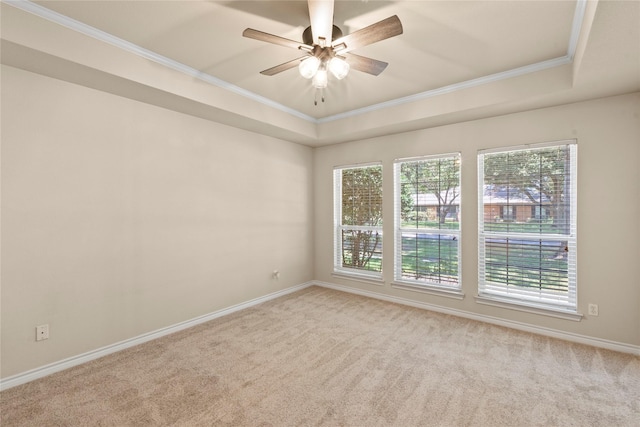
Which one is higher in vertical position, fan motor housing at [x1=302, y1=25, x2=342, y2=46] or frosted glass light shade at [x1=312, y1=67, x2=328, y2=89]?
fan motor housing at [x1=302, y1=25, x2=342, y2=46]

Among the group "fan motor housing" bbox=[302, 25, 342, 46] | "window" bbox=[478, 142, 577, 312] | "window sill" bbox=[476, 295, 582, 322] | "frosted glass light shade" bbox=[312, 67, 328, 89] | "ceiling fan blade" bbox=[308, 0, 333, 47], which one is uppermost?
"fan motor housing" bbox=[302, 25, 342, 46]

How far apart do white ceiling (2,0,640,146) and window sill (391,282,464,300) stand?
2095mm

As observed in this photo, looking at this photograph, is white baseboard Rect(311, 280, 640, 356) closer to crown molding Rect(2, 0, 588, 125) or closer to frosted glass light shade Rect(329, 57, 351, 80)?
crown molding Rect(2, 0, 588, 125)

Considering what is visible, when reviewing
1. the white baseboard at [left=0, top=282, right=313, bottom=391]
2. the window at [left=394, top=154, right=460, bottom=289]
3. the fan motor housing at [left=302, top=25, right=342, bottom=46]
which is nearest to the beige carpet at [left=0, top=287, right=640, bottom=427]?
the white baseboard at [left=0, top=282, right=313, bottom=391]

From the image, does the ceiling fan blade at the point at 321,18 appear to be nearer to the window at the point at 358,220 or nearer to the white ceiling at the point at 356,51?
the white ceiling at the point at 356,51

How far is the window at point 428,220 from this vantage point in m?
3.80

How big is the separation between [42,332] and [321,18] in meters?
3.15

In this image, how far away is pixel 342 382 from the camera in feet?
7.57

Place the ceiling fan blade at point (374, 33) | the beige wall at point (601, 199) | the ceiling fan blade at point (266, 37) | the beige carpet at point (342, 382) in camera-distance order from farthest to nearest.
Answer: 1. the beige wall at point (601, 199)
2. the beige carpet at point (342, 382)
3. the ceiling fan blade at point (266, 37)
4. the ceiling fan blade at point (374, 33)

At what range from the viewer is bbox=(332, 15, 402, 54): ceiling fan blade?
1.70 metres

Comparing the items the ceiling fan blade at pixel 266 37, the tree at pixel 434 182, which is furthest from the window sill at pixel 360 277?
the ceiling fan blade at pixel 266 37

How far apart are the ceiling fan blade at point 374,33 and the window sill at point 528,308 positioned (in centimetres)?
307

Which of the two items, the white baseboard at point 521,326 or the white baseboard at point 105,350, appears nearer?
the white baseboard at point 105,350

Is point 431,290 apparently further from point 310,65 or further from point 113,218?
point 113,218
